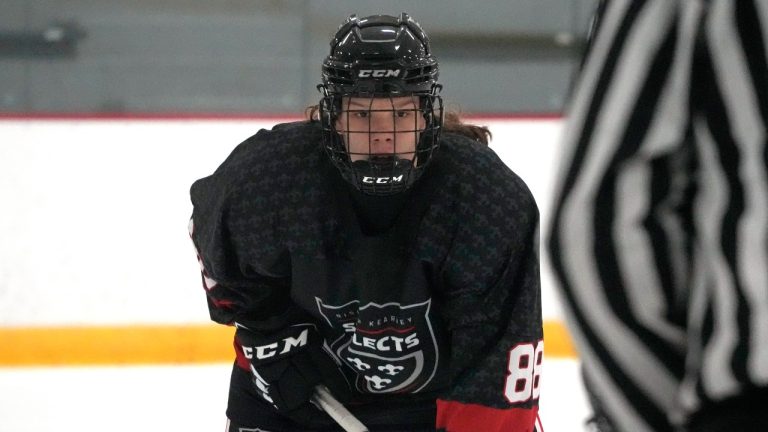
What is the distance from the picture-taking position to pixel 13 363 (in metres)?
2.62

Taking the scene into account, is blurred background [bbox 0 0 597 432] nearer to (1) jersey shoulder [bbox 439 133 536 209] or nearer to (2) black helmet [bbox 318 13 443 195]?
(1) jersey shoulder [bbox 439 133 536 209]

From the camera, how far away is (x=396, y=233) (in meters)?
1.56

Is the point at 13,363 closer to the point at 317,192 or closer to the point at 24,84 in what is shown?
the point at 24,84

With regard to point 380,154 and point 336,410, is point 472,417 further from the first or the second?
point 380,154

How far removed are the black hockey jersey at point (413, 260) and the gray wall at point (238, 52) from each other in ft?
5.44

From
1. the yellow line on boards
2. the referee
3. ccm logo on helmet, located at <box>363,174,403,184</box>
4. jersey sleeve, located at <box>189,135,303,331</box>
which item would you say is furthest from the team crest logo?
the yellow line on boards

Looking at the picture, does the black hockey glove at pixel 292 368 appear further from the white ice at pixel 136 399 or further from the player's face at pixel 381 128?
the white ice at pixel 136 399

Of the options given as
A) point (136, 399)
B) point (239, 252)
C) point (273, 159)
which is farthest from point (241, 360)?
point (136, 399)

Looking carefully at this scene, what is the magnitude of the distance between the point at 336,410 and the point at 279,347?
130 mm

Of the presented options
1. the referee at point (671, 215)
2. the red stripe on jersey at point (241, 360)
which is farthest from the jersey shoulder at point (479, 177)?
the referee at point (671, 215)

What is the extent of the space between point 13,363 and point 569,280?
218cm

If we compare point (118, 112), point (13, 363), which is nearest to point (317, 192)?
point (13, 363)

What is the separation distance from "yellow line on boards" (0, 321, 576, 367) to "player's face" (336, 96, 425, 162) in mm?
1267

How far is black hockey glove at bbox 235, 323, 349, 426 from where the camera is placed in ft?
5.67
